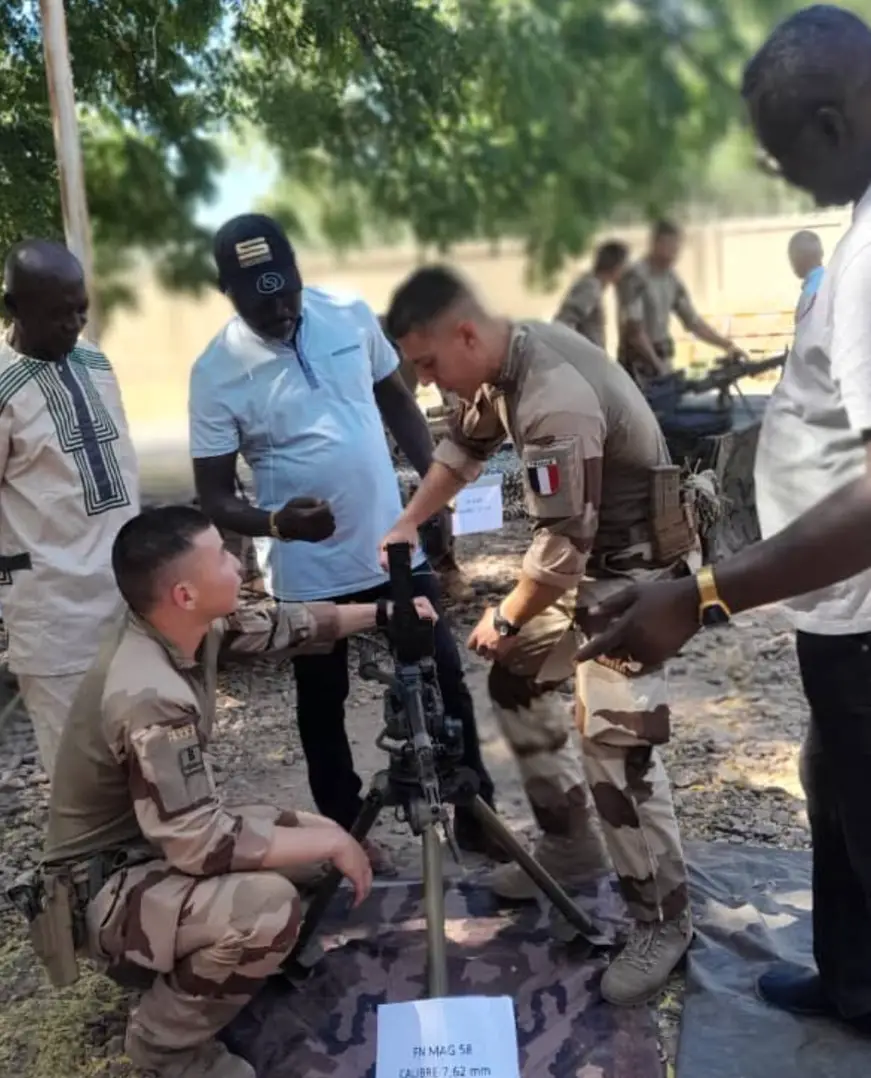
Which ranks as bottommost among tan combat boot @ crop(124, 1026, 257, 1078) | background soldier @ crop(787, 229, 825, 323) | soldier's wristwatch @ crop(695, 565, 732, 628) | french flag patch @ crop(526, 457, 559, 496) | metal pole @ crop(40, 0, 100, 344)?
tan combat boot @ crop(124, 1026, 257, 1078)

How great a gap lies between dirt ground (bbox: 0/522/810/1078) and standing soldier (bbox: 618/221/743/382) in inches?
31.8

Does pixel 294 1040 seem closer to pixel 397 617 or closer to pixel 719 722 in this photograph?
pixel 397 617

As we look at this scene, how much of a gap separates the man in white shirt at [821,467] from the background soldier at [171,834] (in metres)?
0.79

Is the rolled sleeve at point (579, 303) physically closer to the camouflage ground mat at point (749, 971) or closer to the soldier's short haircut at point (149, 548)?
the soldier's short haircut at point (149, 548)

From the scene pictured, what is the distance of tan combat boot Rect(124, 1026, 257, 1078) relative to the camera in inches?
83.7

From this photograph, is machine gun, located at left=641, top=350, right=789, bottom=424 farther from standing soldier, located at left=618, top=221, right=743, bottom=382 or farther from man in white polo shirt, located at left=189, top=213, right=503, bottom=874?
man in white polo shirt, located at left=189, top=213, right=503, bottom=874

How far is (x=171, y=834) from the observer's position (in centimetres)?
198

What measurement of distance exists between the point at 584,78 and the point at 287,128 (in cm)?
135

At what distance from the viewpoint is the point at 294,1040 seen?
2.29 metres

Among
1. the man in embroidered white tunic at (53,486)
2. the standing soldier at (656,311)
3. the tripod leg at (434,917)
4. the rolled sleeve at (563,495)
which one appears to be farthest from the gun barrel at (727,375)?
the tripod leg at (434,917)

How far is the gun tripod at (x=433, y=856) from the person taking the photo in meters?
2.10

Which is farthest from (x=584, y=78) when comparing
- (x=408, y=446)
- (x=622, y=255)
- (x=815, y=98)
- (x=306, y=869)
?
(x=306, y=869)

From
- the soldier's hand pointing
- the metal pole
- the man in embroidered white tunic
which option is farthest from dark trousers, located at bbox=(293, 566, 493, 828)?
the metal pole

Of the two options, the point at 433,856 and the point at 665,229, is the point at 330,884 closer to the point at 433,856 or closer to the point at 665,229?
the point at 433,856
